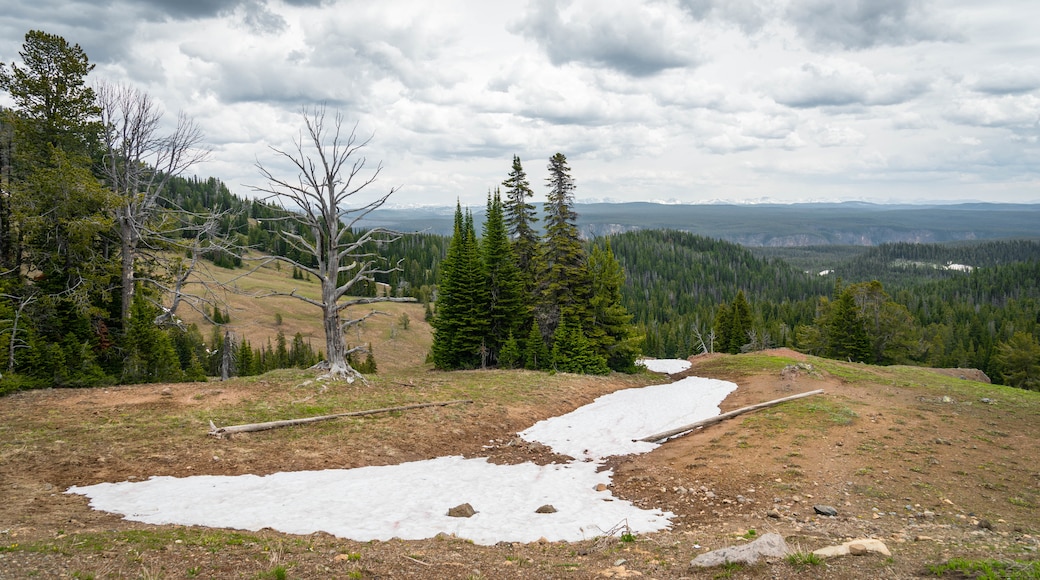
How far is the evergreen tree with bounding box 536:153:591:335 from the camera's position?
33.5 m

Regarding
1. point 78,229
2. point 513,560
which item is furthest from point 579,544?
point 78,229

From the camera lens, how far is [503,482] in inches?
555

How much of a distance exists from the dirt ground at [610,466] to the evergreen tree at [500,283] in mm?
12422

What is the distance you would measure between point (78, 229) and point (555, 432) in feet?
70.9

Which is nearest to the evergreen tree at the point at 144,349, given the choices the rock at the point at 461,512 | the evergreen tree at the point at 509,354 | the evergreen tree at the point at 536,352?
the evergreen tree at the point at 509,354

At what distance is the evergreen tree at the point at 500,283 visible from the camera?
34.7 metres

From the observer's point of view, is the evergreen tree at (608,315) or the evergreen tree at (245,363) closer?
the evergreen tree at (608,315)

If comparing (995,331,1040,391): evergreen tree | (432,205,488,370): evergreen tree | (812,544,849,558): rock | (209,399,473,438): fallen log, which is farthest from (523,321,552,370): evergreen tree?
(995,331,1040,391): evergreen tree

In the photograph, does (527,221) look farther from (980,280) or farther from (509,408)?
(980,280)

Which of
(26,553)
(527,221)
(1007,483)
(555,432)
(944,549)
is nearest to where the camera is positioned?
(26,553)

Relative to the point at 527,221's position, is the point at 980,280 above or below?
below

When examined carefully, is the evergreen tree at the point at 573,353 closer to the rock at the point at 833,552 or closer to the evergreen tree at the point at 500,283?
the evergreen tree at the point at 500,283

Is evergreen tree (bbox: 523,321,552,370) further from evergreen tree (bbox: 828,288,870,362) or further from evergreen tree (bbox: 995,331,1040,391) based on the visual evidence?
evergreen tree (bbox: 995,331,1040,391)

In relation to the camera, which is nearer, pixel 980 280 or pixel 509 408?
pixel 509 408
